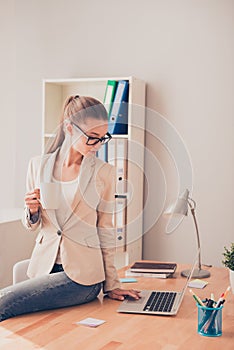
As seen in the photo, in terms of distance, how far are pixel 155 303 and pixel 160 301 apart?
0.12 feet

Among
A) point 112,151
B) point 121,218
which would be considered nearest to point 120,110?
point 112,151

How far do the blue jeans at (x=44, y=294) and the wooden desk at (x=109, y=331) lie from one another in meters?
0.04

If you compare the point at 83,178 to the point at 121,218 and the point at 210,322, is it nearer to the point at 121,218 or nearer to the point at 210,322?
the point at 210,322

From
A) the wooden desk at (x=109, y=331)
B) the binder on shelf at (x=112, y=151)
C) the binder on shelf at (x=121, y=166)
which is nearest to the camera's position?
the wooden desk at (x=109, y=331)

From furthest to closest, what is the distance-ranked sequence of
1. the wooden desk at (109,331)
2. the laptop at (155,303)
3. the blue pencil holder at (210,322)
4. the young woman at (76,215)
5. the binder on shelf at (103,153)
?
the binder on shelf at (103,153) < the young woman at (76,215) < the laptop at (155,303) < the blue pencil holder at (210,322) < the wooden desk at (109,331)

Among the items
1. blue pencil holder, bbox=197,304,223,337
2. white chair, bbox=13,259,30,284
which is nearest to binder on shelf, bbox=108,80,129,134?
white chair, bbox=13,259,30,284

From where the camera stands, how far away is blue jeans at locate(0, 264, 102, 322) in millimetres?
2080

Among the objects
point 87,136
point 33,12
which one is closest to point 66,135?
point 87,136

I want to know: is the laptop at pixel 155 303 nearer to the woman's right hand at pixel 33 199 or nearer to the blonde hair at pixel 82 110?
the woman's right hand at pixel 33 199

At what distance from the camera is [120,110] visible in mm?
3623

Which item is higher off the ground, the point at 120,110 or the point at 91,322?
the point at 120,110

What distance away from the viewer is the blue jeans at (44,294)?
2.08m

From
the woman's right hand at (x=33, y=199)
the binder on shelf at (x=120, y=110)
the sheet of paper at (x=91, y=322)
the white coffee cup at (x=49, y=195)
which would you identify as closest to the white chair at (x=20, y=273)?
the woman's right hand at (x=33, y=199)

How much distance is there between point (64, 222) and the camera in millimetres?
2283
